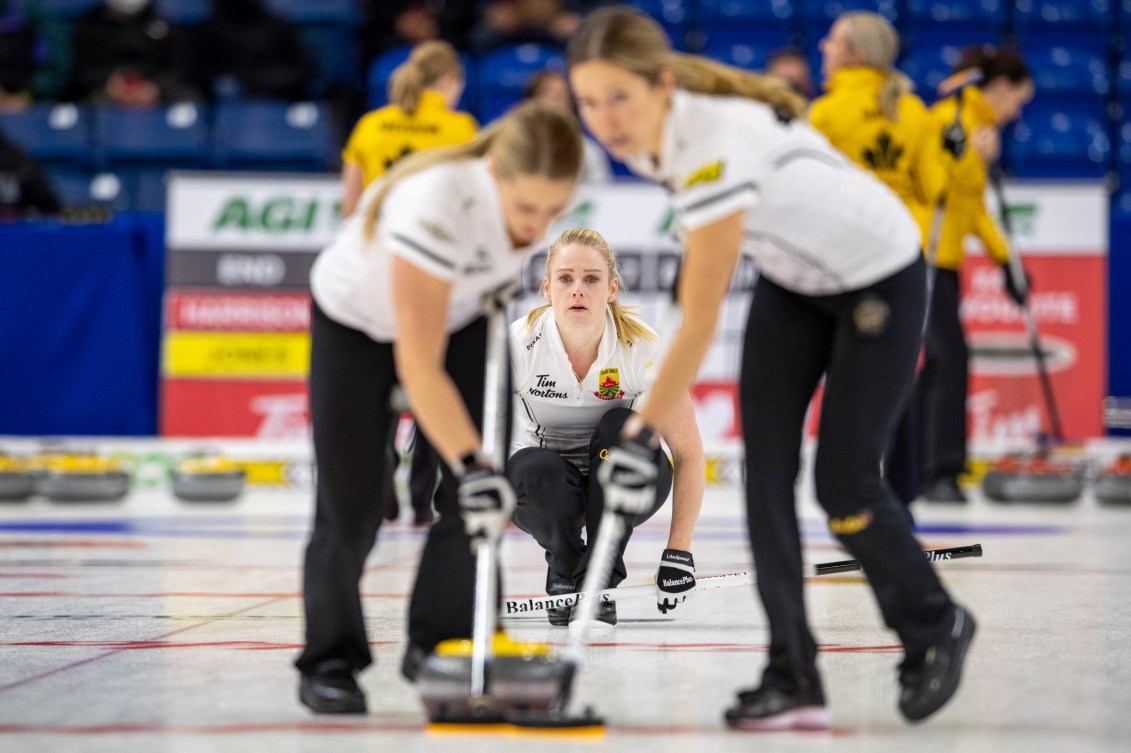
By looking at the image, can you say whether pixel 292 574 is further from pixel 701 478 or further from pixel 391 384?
pixel 391 384

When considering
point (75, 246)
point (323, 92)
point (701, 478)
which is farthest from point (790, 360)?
point (323, 92)

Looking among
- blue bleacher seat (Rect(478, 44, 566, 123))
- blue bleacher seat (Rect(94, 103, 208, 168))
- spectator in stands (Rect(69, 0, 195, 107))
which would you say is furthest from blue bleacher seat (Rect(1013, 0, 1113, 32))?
spectator in stands (Rect(69, 0, 195, 107))

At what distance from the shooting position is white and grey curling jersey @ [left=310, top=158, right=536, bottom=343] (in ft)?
8.52

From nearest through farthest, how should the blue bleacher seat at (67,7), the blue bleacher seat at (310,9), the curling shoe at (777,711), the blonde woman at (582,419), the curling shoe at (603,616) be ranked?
the curling shoe at (777,711), the curling shoe at (603,616), the blonde woman at (582,419), the blue bleacher seat at (310,9), the blue bleacher seat at (67,7)

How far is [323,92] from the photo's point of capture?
1116 cm

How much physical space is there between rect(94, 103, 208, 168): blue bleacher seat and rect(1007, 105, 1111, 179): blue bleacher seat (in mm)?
5872

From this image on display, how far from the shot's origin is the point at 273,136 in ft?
33.7

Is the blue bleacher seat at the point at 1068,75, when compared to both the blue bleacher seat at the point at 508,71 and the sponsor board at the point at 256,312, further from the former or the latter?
the sponsor board at the point at 256,312

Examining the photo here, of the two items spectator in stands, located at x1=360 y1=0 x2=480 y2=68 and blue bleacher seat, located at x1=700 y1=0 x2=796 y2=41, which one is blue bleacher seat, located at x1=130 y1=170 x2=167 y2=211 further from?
blue bleacher seat, located at x1=700 y1=0 x2=796 y2=41

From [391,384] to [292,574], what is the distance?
2.22 meters

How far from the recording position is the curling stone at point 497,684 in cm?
258

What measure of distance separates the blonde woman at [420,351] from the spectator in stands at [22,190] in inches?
271

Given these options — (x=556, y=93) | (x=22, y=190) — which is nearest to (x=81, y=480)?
(x=22, y=190)

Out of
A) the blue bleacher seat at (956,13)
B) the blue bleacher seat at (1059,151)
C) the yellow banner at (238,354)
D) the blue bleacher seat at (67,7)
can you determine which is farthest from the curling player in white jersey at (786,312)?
the blue bleacher seat at (67,7)
